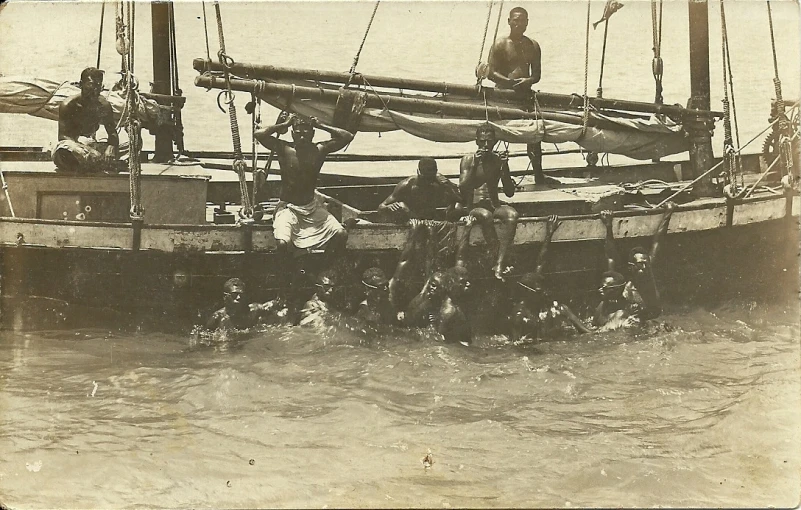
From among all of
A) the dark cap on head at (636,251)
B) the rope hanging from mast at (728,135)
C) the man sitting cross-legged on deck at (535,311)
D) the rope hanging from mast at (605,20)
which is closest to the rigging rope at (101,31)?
the man sitting cross-legged on deck at (535,311)

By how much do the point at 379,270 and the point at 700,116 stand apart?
2.66 m

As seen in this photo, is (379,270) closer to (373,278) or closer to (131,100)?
(373,278)

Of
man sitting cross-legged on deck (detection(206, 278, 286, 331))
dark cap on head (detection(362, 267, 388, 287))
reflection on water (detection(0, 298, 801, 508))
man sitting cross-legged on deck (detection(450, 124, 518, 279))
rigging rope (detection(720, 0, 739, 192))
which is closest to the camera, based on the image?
reflection on water (detection(0, 298, 801, 508))

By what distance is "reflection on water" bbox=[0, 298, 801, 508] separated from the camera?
5195mm

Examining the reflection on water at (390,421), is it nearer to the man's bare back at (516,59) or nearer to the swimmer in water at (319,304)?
the swimmer in water at (319,304)

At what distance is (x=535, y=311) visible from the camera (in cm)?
575

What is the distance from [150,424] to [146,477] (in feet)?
1.04

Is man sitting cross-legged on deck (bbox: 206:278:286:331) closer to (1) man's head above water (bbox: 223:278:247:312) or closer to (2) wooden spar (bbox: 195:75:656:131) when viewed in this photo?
(1) man's head above water (bbox: 223:278:247:312)

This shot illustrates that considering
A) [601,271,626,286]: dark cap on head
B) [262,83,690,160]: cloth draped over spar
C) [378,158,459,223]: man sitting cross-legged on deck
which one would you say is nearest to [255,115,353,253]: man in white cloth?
[262,83,690,160]: cloth draped over spar

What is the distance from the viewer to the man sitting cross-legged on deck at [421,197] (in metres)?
5.73

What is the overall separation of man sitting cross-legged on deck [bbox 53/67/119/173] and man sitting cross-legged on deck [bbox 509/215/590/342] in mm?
2814

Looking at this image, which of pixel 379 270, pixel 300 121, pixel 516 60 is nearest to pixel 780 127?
pixel 516 60

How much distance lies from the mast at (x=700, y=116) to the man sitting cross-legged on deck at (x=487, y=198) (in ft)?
4.93

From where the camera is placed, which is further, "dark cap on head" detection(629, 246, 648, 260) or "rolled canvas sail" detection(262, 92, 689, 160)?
"dark cap on head" detection(629, 246, 648, 260)
